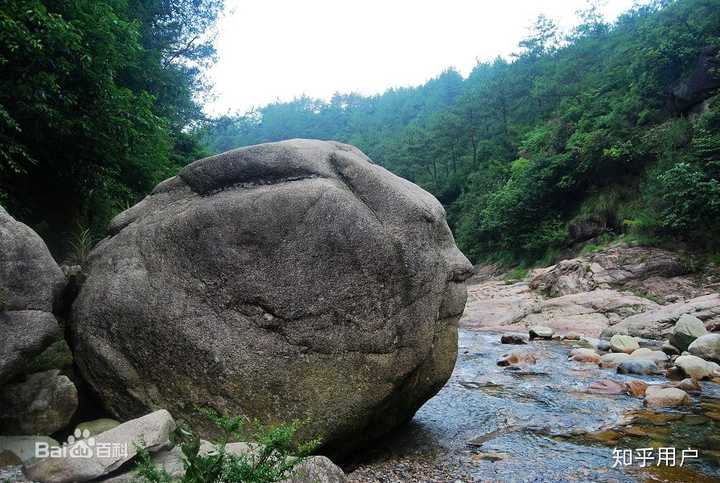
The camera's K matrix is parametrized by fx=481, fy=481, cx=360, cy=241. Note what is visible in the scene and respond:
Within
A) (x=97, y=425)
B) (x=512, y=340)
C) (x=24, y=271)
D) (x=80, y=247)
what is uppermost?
(x=80, y=247)

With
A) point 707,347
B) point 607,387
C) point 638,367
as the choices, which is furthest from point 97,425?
point 707,347

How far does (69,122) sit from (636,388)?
381 inches

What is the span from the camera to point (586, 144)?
26766mm

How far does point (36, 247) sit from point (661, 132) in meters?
26.2

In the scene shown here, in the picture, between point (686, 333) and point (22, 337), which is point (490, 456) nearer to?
point (22, 337)

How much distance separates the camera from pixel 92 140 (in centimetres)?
825

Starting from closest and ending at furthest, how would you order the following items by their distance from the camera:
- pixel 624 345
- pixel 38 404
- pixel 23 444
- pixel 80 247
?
pixel 23 444 < pixel 38 404 < pixel 80 247 < pixel 624 345

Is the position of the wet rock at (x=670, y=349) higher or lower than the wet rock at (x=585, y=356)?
lower

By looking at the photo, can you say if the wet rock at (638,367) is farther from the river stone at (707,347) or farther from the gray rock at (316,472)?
the gray rock at (316,472)

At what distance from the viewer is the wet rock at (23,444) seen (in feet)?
11.4

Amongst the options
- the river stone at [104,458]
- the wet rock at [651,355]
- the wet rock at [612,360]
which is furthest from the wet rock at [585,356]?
the river stone at [104,458]

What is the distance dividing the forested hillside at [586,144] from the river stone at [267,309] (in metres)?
17.6

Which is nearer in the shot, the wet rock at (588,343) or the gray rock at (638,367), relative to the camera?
the gray rock at (638,367)

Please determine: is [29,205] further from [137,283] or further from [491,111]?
[491,111]
